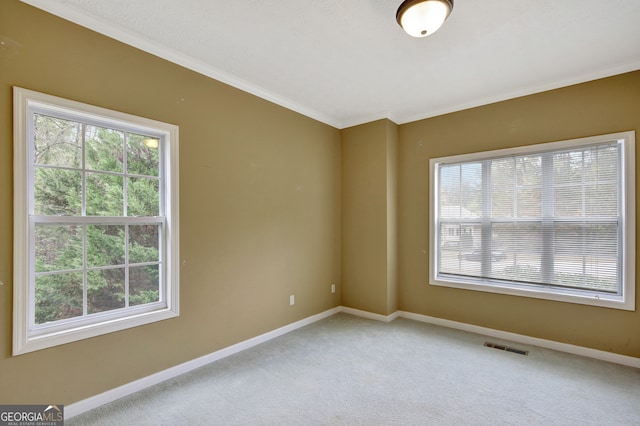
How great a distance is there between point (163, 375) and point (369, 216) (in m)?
2.92

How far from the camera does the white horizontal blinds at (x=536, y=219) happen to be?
9.48 ft

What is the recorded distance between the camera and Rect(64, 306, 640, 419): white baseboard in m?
2.13

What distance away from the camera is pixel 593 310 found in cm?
288

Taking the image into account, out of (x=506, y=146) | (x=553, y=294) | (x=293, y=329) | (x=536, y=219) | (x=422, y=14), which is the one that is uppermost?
(x=422, y=14)

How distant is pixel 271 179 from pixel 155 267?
1.49m

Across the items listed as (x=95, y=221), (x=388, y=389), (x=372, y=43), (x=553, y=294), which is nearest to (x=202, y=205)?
(x=95, y=221)

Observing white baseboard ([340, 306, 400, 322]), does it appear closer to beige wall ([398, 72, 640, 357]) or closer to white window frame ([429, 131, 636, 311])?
beige wall ([398, 72, 640, 357])

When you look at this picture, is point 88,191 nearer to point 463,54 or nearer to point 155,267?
point 155,267

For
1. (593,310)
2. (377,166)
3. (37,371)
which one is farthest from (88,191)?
(593,310)

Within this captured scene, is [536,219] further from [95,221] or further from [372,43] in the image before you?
[95,221]

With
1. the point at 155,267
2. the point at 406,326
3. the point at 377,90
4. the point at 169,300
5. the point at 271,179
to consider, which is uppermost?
the point at 377,90

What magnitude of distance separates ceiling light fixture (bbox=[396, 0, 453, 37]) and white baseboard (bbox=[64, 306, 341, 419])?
10.3ft

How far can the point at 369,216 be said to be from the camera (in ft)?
13.6

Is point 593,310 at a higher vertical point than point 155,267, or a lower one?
lower
